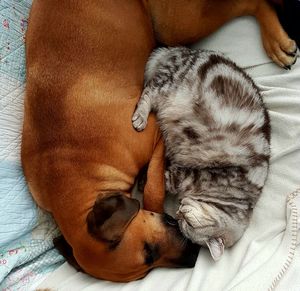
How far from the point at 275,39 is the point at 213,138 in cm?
51

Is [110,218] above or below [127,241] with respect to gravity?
above

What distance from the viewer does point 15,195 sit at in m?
2.21

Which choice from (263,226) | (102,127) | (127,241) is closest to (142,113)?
(102,127)

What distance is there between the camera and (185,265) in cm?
206

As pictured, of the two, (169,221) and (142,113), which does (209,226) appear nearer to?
(169,221)

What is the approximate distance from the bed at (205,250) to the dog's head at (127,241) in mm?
125

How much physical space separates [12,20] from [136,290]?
129 centimetres

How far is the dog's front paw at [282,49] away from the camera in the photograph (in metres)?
2.17

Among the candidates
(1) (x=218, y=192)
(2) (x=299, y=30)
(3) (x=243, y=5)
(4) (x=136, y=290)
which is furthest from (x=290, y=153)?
(4) (x=136, y=290)

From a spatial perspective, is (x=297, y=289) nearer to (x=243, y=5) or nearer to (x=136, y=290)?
(x=136, y=290)

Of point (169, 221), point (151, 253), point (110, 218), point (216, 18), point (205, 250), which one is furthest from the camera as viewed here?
point (216, 18)

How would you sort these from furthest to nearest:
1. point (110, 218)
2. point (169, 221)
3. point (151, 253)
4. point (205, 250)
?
point (205, 250), point (169, 221), point (151, 253), point (110, 218)

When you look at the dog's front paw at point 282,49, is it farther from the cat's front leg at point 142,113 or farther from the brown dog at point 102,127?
the cat's front leg at point 142,113

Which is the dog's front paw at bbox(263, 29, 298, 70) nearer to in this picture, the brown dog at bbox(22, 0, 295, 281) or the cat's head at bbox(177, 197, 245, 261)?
the brown dog at bbox(22, 0, 295, 281)
